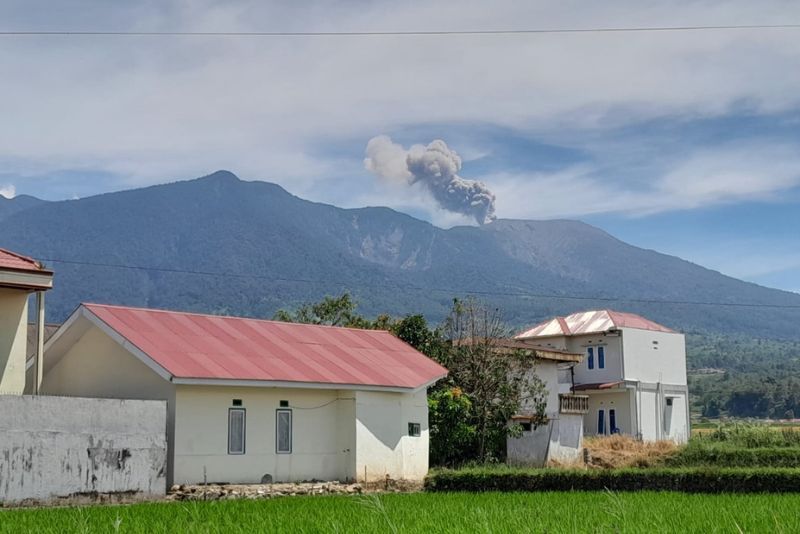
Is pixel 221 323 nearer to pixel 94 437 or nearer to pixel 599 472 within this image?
pixel 94 437

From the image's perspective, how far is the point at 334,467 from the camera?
28219 millimetres

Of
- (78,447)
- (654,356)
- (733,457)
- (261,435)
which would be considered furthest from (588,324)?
(78,447)

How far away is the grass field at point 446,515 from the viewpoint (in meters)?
14.4

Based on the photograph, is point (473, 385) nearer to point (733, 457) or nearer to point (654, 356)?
point (733, 457)

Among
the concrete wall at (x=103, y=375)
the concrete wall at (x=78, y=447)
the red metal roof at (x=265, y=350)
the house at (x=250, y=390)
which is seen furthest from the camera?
the red metal roof at (x=265, y=350)

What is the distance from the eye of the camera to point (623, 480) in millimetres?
25734

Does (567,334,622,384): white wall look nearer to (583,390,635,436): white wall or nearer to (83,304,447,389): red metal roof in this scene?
(583,390,635,436): white wall

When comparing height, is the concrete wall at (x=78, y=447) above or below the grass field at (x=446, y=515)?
above

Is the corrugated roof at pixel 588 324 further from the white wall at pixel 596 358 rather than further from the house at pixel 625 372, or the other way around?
the white wall at pixel 596 358

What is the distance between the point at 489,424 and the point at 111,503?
608 inches

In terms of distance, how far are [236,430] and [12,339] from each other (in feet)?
18.4

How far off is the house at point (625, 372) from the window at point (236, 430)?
2800cm

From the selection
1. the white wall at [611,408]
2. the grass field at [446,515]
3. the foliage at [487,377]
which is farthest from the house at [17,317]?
the white wall at [611,408]

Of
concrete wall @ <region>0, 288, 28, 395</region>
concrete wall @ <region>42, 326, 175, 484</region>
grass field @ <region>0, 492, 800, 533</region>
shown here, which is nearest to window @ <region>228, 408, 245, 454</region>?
concrete wall @ <region>42, 326, 175, 484</region>
